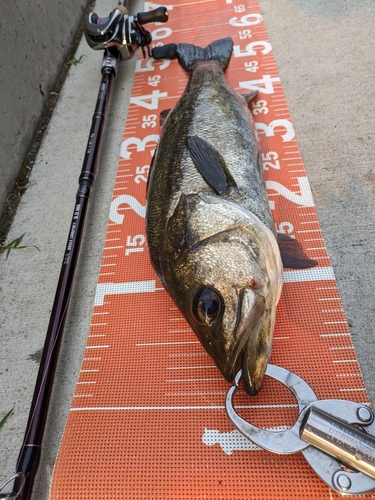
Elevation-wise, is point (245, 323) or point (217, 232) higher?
point (217, 232)

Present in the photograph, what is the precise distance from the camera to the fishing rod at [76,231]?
1785 mm

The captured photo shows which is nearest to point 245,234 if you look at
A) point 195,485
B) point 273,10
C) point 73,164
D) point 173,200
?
point 173,200

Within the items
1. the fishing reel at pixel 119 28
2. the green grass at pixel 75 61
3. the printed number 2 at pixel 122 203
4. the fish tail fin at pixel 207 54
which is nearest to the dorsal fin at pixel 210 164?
the printed number 2 at pixel 122 203

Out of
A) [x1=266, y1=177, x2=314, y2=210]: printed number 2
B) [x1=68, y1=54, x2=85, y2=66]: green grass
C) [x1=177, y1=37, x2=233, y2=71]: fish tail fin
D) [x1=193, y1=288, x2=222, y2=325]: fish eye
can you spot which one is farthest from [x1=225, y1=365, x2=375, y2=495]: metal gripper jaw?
[x1=68, y1=54, x2=85, y2=66]: green grass

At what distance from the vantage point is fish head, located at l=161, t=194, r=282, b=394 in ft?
5.23

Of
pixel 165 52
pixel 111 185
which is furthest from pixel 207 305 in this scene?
pixel 165 52

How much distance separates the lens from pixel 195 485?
1.72 meters

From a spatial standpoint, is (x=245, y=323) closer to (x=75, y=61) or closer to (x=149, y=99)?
(x=149, y=99)

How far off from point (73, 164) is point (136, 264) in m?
1.27

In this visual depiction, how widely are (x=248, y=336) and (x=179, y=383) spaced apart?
0.63 metres

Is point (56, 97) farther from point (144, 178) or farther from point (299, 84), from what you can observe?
point (299, 84)

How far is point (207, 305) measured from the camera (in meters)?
1.59

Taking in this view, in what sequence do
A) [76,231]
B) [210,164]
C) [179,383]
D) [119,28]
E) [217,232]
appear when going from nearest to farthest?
[217,232] → [179,383] → [210,164] → [76,231] → [119,28]

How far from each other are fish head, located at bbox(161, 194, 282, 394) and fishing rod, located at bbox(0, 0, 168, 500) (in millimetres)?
768
